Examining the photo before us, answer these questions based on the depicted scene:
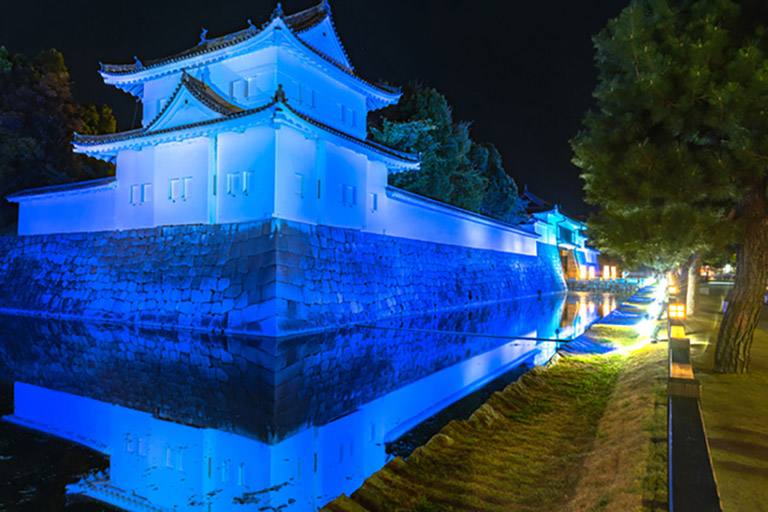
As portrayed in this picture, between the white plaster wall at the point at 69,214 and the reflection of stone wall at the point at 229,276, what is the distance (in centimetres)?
41

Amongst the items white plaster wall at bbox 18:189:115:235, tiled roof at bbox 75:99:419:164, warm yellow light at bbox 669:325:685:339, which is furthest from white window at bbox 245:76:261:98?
warm yellow light at bbox 669:325:685:339

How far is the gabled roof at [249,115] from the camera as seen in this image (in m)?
11.0

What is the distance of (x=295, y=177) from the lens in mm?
12328

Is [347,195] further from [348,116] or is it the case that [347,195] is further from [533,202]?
[533,202]

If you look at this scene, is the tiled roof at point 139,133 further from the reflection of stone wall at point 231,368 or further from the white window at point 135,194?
the reflection of stone wall at point 231,368

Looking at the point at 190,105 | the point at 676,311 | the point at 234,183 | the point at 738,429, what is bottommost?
the point at 738,429

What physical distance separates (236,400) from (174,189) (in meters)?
9.51

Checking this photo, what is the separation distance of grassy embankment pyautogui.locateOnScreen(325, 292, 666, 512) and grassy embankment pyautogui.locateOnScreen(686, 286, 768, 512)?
37 cm

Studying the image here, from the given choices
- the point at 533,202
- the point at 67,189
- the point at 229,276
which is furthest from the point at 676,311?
the point at 533,202

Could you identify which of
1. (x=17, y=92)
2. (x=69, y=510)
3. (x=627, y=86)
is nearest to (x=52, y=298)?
(x=17, y=92)

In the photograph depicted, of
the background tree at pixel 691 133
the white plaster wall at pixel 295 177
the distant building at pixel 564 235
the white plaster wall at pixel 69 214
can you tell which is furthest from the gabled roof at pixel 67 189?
the distant building at pixel 564 235

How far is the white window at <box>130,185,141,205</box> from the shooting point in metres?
14.7

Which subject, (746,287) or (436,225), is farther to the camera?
(436,225)

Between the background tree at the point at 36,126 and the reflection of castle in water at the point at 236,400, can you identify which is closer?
the reflection of castle in water at the point at 236,400
